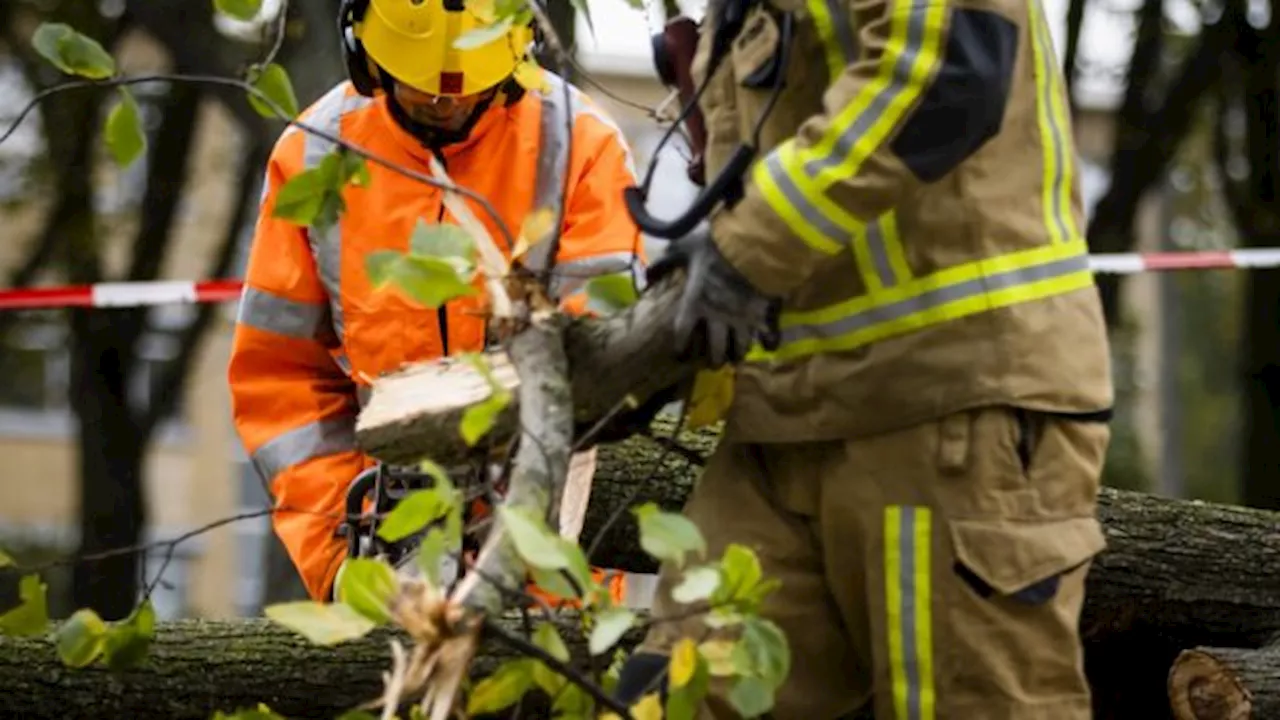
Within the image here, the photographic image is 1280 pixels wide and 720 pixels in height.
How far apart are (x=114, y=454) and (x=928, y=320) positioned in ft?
38.2

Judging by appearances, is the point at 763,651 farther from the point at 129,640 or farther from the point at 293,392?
the point at 293,392

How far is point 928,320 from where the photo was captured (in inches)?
147

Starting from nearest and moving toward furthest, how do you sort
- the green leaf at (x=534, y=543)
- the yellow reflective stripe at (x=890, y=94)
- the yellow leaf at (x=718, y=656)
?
1. the green leaf at (x=534, y=543)
2. the yellow leaf at (x=718, y=656)
3. the yellow reflective stripe at (x=890, y=94)

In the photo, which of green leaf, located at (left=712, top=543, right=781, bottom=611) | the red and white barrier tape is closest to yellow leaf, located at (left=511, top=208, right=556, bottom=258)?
green leaf, located at (left=712, top=543, right=781, bottom=611)

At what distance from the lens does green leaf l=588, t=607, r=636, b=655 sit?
3125mm

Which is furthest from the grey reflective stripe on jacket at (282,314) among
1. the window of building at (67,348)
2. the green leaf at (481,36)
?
the window of building at (67,348)

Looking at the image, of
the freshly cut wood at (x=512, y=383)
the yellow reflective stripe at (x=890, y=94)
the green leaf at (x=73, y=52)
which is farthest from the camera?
the green leaf at (x=73, y=52)

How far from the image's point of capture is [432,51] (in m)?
5.05

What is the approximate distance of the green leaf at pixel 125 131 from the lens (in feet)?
12.6

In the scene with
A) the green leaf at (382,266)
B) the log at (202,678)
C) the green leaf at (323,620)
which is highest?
the green leaf at (382,266)

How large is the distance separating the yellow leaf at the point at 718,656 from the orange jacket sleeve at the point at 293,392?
2.01 metres

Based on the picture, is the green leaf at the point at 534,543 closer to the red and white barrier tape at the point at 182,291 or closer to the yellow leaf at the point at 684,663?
the yellow leaf at the point at 684,663

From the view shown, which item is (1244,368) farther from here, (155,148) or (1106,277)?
(155,148)

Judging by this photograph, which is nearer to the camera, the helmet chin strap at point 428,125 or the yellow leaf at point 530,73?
the yellow leaf at point 530,73
